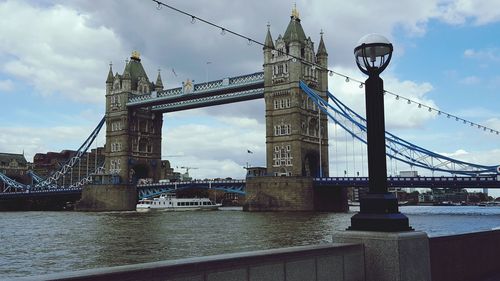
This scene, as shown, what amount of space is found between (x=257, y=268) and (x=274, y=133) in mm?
65629

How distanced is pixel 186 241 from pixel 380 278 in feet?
67.7

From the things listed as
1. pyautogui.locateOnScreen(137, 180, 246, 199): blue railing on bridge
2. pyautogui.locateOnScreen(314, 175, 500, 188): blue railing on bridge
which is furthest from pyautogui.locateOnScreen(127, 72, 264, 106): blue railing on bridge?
pyautogui.locateOnScreen(314, 175, 500, 188): blue railing on bridge

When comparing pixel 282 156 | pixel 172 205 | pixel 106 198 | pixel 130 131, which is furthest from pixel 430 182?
pixel 130 131

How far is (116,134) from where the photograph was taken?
91062 mm

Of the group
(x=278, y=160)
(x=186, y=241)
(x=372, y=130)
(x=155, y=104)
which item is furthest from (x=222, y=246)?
(x=155, y=104)


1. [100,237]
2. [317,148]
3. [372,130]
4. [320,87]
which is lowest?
[100,237]

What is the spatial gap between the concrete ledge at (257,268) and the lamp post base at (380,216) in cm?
41

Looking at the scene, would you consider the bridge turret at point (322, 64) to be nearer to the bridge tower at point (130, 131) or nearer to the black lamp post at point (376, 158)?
the bridge tower at point (130, 131)

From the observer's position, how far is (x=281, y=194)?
61.5m

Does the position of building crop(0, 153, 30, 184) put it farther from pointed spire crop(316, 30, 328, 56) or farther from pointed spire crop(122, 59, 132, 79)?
pointed spire crop(316, 30, 328, 56)

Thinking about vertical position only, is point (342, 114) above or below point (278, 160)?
above

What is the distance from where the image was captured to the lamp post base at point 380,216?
6.70 metres

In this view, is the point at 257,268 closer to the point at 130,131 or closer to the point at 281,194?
the point at 281,194

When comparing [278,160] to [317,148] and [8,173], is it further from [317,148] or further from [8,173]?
[8,173]
